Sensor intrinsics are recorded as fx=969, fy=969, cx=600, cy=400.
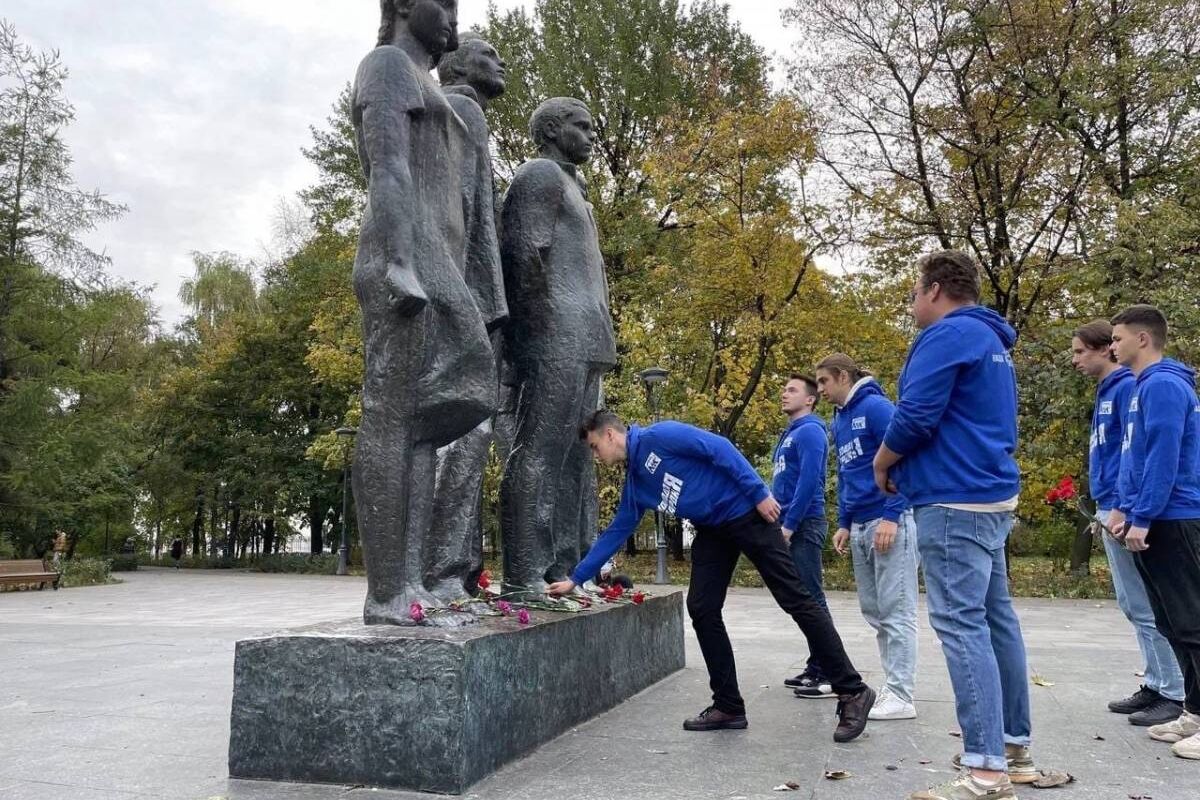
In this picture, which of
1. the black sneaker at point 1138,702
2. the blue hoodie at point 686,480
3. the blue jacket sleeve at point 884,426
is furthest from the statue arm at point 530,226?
the black sneaker at point 1138,702

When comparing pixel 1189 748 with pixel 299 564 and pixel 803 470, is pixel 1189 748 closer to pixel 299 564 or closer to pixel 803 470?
pixel 803 470

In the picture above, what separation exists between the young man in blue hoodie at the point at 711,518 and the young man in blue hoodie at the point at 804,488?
0.94 m

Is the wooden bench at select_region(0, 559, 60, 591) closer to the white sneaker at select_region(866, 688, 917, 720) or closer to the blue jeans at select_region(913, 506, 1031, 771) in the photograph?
the white sneaker at select_region(866, 688, 917, 720)

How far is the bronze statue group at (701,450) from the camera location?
3609 millimetres

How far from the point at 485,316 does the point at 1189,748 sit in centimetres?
374

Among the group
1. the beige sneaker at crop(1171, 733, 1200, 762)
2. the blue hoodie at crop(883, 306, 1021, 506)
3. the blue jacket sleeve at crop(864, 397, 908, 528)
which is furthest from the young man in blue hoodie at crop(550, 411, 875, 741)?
the beige sneaker at crop(1171, 733, 1200, 762)

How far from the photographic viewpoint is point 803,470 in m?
5.75

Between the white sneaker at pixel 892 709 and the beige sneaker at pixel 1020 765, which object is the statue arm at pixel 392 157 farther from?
the white sneaker at pixel 892 709

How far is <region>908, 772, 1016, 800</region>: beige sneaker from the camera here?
131 inches

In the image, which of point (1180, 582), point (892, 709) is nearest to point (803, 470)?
point (892, 709)

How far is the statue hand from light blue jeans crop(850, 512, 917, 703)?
107 inches

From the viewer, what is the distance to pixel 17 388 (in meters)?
21.2

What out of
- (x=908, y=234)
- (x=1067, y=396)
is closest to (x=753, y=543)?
(x=1067, y=396)

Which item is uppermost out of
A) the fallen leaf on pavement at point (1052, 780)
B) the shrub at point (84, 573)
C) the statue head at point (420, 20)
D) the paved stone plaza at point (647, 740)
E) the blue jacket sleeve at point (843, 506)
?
the statue head at point (420, 20)
